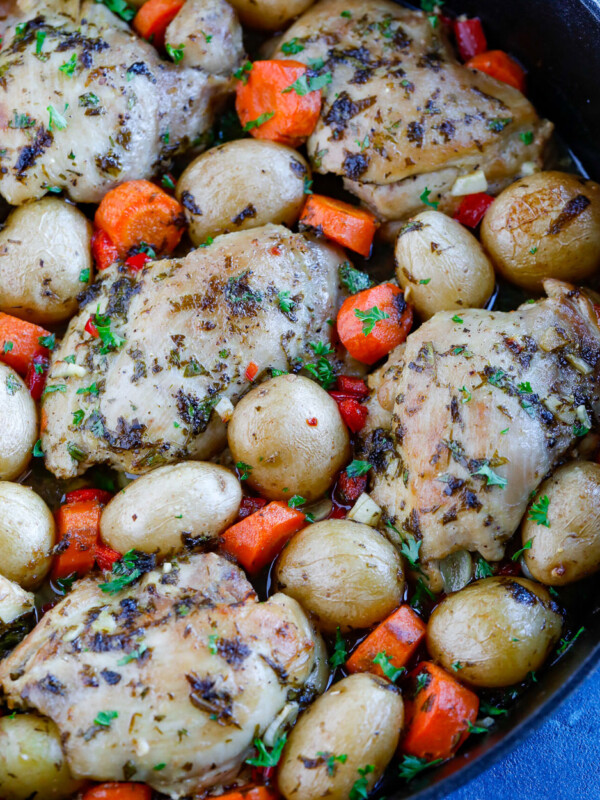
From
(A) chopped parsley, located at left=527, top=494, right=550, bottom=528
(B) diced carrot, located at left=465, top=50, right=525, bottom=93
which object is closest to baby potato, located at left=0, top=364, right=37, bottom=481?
(A) chopped parsley, located at left=527, top=494, right=550, bottom=528

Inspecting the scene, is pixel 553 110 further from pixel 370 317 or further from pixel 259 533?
pixel 259 533

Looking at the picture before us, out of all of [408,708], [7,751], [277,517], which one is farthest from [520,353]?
[7,751]

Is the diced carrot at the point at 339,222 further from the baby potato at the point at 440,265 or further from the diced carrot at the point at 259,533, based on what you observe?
the diced carrot at the point at 259,533

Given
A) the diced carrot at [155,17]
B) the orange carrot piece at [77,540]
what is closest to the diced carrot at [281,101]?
the diced carrot at [155,17]

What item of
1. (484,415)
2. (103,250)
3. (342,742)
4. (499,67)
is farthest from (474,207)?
(342,742)

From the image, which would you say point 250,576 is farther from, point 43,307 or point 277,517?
point 43,307
